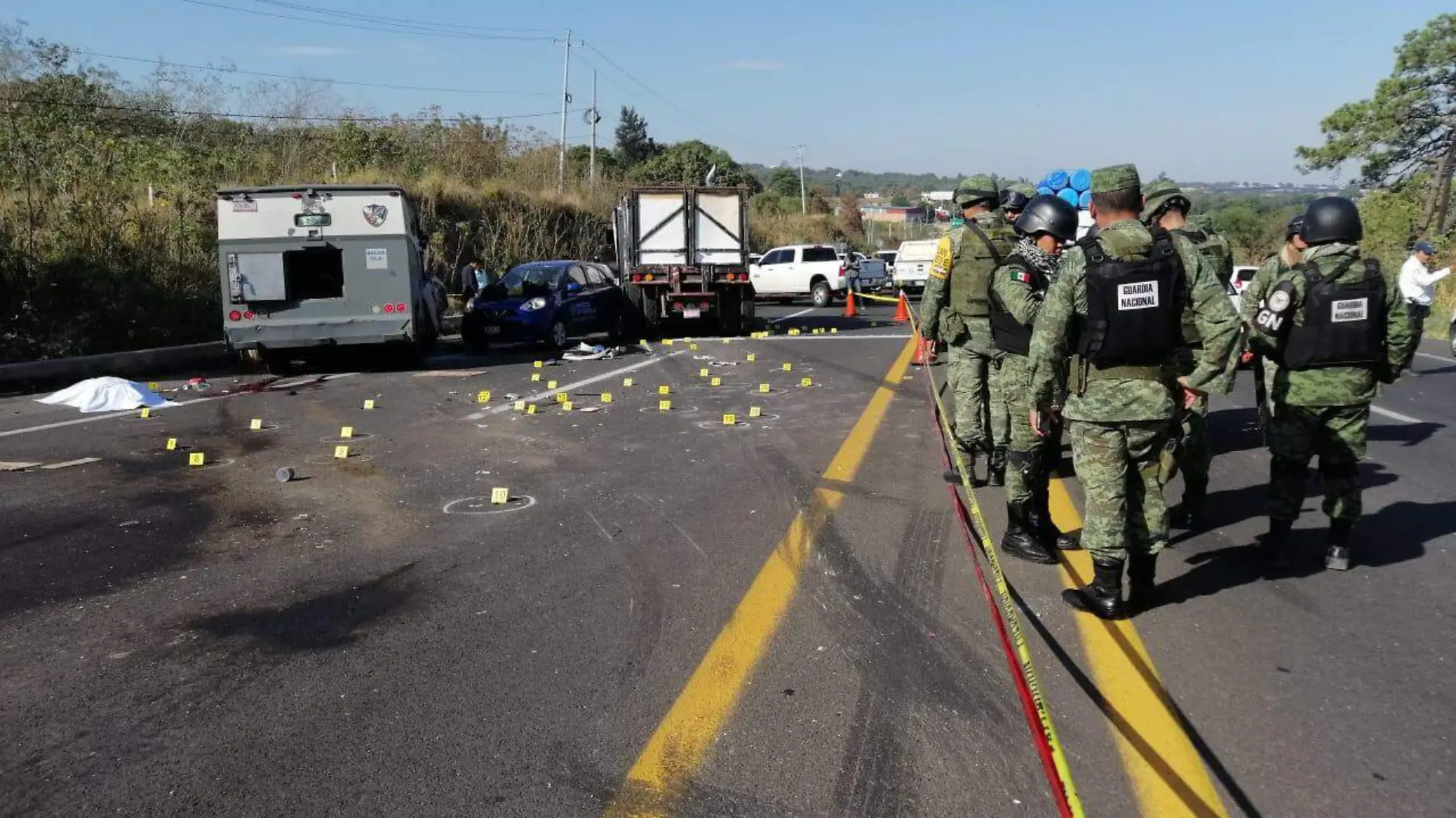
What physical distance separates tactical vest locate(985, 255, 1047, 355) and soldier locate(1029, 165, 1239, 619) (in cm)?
100

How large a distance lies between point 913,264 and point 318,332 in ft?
68.0

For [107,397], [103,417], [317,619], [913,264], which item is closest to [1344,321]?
[317,619]

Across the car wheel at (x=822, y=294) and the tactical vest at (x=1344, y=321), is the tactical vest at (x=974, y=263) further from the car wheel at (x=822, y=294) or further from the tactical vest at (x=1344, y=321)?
the car wheel at (x=822, y=294)

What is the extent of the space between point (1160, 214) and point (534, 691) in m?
4.33

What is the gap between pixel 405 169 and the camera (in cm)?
3127

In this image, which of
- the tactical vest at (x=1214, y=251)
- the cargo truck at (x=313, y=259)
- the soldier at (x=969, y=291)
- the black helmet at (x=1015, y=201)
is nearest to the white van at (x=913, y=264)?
the cargo truck at (x=313, y=259)

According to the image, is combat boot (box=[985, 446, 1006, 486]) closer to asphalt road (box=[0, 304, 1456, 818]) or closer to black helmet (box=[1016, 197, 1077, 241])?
asphalt road (box=[0, 304, 1456, 818])

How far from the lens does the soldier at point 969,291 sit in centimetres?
642

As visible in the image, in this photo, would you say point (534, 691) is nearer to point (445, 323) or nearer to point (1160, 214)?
point (1160, 214)

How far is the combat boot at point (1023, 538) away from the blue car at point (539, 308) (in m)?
12.2

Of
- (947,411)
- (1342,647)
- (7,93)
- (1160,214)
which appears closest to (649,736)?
(1342,647)

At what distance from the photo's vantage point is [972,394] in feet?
22.3

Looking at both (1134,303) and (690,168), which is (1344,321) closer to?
(1134,303)

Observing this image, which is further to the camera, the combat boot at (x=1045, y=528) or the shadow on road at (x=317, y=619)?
the combat boot at (x=1045, y=528)
